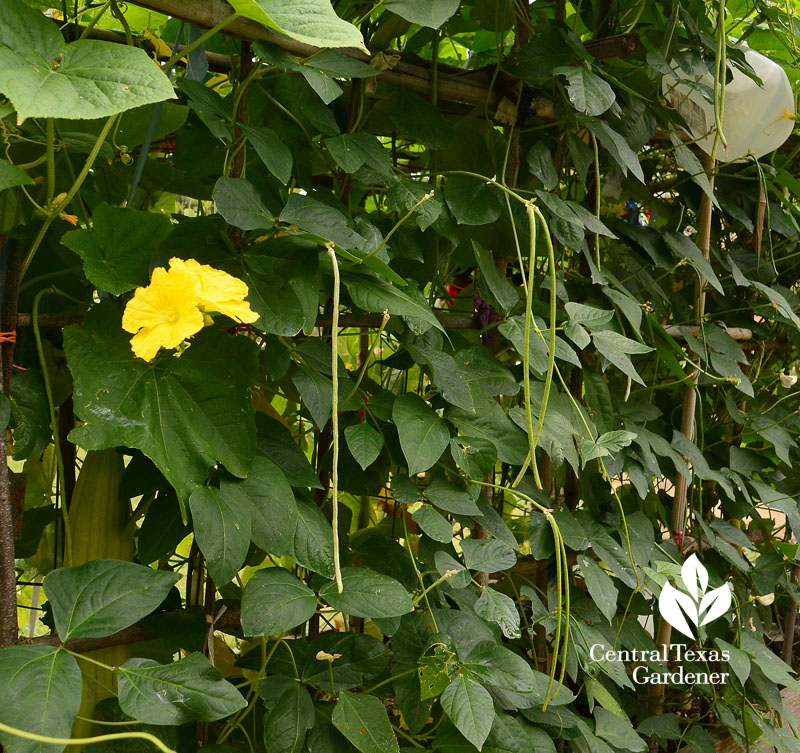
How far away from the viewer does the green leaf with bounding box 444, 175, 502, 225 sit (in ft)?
3.11

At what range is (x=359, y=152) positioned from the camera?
861mm

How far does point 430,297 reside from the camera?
3.51ft

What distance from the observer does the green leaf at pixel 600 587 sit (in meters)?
1.05

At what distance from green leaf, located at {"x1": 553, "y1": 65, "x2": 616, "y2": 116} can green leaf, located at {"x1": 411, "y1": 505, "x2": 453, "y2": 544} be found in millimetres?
519

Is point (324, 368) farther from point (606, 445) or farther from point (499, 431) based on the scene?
point (606, 445)

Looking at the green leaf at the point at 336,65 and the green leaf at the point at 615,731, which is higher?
the green leaf at the point at 336,65

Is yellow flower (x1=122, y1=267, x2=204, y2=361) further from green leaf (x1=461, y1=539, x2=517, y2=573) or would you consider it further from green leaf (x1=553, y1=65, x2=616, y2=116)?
green leaf (x1=553, y1=65, x2=616, y2=116)

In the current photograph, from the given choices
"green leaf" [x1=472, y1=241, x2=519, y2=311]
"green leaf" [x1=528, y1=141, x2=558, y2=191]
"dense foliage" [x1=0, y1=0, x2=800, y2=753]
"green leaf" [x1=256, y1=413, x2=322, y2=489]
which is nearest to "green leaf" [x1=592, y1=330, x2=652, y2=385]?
"dense foliage" [x1=0, y1=0, x2=800, y2=753]

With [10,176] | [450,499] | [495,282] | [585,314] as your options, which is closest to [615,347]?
[585,314]

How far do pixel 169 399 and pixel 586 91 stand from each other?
64 cm

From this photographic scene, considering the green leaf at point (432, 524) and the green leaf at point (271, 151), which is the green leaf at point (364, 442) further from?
the green leaf at point (271, 151)

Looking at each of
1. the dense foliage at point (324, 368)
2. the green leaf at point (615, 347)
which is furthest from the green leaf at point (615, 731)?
the green leaf at point (615, 347)

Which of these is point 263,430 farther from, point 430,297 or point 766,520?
point 766,520

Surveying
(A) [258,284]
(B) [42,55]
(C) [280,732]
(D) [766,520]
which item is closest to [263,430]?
(A) [258,284]
